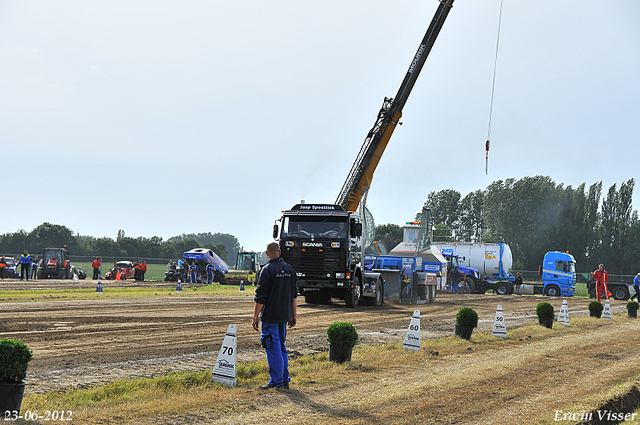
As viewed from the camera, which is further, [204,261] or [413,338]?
[204,261]

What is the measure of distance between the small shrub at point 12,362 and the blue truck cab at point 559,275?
42.6m

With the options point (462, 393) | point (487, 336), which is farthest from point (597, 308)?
point (462, 393)

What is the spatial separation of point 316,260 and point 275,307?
1255cm

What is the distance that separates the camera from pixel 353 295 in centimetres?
2095

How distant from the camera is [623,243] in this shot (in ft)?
266

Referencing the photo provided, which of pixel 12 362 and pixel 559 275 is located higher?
pixel 559 275

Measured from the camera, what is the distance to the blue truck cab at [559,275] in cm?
4281

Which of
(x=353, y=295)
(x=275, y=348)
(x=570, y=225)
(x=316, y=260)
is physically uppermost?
(x=570, y=225)

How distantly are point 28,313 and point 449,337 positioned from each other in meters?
11.2

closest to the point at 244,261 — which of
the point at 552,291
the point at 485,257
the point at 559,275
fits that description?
the point at 485,257

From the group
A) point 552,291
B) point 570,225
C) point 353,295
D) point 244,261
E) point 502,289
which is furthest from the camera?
point 570,225

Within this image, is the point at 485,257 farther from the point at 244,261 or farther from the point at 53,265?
the point at 53,265

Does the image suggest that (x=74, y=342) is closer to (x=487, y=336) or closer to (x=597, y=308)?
(x=487, y=336)

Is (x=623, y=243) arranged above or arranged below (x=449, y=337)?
above
